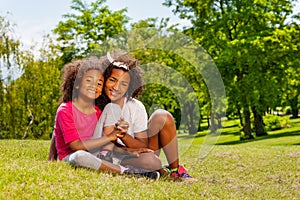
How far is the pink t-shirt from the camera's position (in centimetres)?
508

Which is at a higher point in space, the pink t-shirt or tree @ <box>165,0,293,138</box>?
tree @ <box>165,0,293,138</box>

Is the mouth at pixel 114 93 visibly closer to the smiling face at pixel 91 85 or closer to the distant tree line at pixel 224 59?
the smiling face at pixel 91 85

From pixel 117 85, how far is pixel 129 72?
24 cm

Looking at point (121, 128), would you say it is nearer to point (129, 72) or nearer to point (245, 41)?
point (129, 72)

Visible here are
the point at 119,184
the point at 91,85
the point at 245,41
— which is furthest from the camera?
the point at 245,41

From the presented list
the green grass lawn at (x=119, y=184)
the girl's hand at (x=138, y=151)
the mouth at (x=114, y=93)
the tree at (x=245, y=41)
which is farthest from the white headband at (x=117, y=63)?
the tree at (x=245, y=41)

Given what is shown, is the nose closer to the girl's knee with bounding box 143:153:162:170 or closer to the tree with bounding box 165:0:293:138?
the girl's knee with bounding box 143:153:162:170

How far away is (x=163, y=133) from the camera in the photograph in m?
5.36

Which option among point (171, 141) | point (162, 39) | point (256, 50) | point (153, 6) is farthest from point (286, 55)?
point (171, 141)

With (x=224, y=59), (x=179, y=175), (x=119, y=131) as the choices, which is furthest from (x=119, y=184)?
(x=224, y=59)

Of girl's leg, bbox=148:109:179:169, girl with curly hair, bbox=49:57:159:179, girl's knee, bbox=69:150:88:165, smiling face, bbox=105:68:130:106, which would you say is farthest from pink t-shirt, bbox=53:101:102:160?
girl's leg, bbox=148:109:179:169

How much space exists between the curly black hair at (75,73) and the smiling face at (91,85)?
0.20ft

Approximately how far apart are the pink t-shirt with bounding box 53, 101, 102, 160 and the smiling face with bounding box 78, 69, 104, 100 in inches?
7.7

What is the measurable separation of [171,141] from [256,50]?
18725mm
